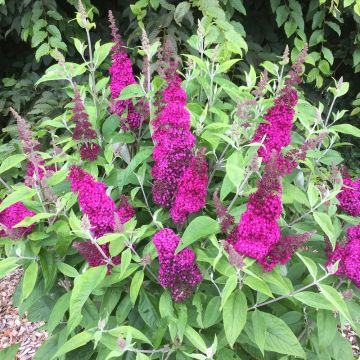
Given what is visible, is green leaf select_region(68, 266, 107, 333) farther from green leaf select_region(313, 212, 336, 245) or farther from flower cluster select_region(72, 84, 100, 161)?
green leaf select_region(313, 212, 336, 245)

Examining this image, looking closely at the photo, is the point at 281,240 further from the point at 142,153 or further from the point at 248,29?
the point at 248,29

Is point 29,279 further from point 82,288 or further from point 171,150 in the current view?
point 171,150

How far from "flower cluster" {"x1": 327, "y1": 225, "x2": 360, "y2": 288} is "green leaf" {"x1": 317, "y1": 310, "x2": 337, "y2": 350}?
0.14 metres

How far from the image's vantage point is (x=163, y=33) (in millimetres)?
3166

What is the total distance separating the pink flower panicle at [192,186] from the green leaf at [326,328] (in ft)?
1.82

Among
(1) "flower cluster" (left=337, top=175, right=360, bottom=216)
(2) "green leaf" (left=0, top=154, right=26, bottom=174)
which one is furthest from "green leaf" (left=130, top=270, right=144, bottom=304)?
(1) "flower cluster" (left=337, top=175, right=360, bottom=216)

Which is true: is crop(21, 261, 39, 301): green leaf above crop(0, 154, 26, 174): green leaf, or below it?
below

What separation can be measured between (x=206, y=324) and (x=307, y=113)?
3.73ft

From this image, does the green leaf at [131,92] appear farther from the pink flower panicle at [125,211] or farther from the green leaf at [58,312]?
the green leaf at [58,312]

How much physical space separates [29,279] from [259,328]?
75cm

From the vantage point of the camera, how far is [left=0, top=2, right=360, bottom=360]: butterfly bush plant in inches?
48.4

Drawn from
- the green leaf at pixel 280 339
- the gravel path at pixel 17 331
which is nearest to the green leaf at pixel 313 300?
the green leaf at pixel 280 339

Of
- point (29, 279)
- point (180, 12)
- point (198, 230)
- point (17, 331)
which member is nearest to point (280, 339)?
point (198, 230)

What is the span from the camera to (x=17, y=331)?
3.30 meters
